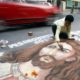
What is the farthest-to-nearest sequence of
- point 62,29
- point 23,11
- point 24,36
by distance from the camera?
1. point 23,11
2. point 24,36
3. point 62,29

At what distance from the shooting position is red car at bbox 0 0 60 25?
8617 millimetres

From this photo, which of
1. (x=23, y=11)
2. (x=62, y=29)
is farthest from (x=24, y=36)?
(x=62, y=29)

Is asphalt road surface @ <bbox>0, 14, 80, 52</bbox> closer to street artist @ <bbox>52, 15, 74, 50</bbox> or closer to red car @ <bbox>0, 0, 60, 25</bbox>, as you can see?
red car @ <bbox>0, 0, 60, 25</bbox>

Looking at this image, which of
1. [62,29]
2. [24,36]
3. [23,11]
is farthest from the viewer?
[23,11]

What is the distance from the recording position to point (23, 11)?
906 cm

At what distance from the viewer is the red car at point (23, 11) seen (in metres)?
8.62

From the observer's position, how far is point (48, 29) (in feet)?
30.9

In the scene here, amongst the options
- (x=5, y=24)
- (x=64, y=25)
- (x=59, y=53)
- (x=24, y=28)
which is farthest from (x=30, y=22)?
(x=59, y=53)

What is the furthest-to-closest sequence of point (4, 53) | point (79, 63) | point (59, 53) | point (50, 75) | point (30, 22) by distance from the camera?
point (30, 22) < point (4, 53) < point (59, 53) < point (79, 63) < point (50, 75)

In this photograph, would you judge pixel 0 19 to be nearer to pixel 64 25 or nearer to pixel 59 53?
pixel 64 25

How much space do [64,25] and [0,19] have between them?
9.36ft

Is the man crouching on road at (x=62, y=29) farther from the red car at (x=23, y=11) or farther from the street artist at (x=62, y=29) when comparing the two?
the red car at (x=23, y=11)

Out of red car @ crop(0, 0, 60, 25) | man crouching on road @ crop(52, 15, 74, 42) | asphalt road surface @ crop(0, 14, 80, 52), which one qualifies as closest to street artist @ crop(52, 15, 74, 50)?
man crouching on road @ crop(52, 15, 74, 42)

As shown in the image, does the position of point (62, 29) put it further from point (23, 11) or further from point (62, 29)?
point (23, 11)
